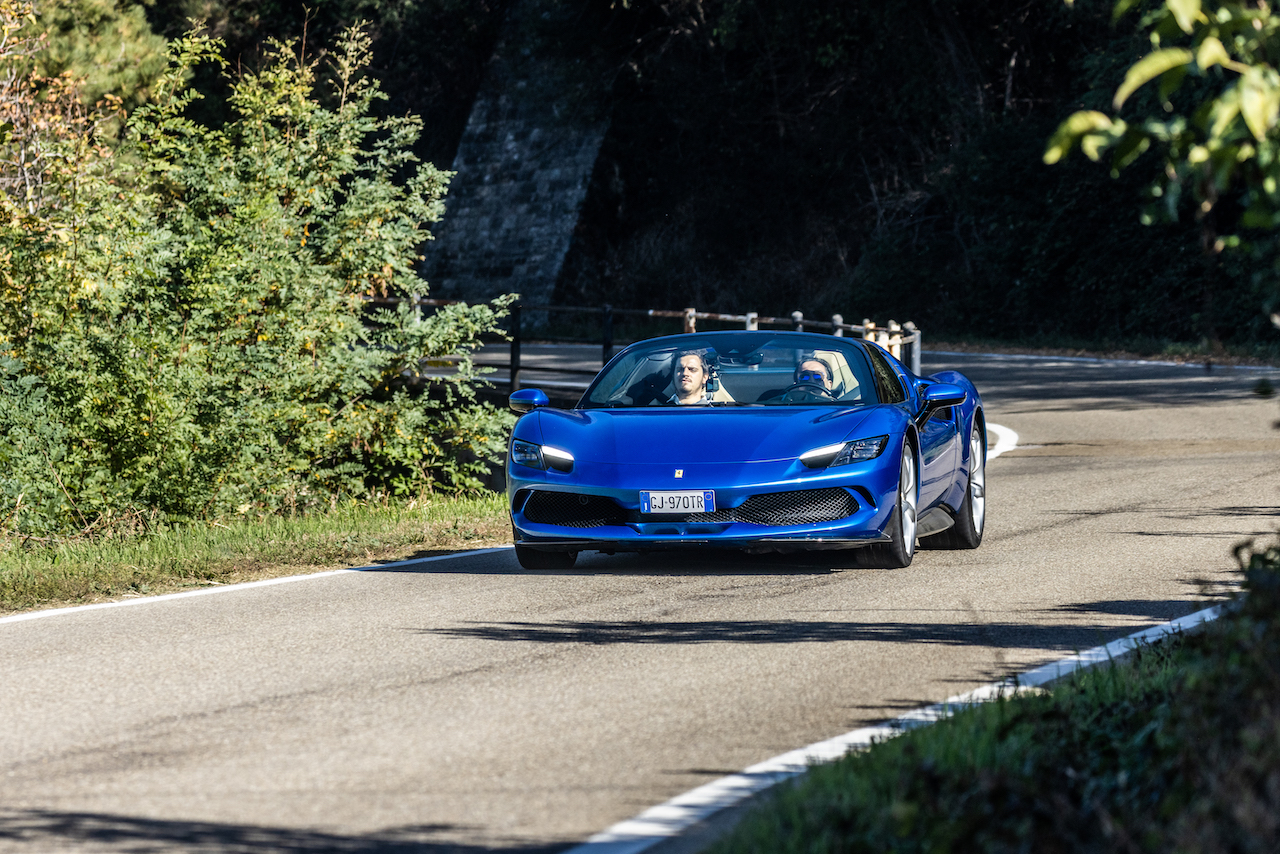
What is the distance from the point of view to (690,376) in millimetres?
10609

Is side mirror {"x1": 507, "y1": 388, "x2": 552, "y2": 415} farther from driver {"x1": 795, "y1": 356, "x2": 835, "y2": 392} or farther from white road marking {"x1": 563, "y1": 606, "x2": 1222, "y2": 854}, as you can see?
white road marking {"x1": 563, "y1": 606, "x2": 1222, "y2": 854}

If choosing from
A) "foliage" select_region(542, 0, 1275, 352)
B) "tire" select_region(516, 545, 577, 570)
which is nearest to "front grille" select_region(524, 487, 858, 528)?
"tire" select_region(516, 545, 577, 570)

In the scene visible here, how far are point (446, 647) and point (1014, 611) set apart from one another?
2.80 metres

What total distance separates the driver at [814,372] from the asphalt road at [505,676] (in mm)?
1112

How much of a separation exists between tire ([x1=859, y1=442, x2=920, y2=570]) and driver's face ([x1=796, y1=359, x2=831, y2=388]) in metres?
0.73

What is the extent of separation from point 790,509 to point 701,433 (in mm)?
689

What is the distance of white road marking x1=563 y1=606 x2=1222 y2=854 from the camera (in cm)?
473

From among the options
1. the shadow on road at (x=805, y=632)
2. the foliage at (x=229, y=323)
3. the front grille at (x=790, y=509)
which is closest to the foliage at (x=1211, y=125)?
the shadow on road at (x=805, y=632)

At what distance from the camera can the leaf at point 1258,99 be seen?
379 centimetres

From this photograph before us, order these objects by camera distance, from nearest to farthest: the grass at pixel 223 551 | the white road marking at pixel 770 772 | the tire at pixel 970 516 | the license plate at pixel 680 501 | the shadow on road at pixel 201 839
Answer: the shadow on road at pixel 201 839
the white road marking at pixel 770 772
the license plate at pixel 680 501
the grass at pixel 223 551
the tire at pixel 970 516

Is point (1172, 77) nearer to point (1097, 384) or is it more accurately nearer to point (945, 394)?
point (945, 394)

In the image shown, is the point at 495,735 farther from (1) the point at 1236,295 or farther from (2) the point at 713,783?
(1) the point at 1236,295

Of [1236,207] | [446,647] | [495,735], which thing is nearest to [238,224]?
[446,647]

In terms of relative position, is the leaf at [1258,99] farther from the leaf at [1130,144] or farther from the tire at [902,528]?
the tire at [902,528]
